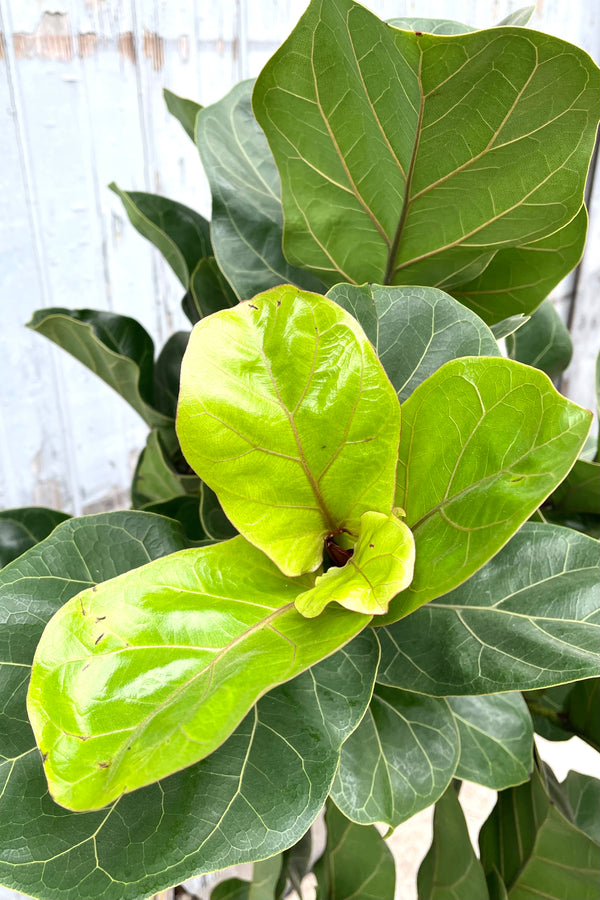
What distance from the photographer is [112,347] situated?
44 centimetres

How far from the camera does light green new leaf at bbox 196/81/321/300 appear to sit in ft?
1.08

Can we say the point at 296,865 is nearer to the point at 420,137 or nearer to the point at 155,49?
the point at 420,137

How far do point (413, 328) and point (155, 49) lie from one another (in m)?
0.65

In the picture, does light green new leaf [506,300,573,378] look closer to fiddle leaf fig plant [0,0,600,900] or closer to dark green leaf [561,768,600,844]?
fiddle leaf fig plant [0,0,600,900]

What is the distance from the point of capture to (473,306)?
0.35 m

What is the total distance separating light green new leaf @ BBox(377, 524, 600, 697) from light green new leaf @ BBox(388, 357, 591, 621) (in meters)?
0.06

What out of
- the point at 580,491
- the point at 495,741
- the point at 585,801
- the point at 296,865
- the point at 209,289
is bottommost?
the point at 296,865

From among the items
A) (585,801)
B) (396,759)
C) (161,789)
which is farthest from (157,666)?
(585,801)

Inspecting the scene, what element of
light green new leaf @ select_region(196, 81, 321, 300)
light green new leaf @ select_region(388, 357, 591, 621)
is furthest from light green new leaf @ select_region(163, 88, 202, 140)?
light green new leaf @ select_region(388, 357, 591, 621)

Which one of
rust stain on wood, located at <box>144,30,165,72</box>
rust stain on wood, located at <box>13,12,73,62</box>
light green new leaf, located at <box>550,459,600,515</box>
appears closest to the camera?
light green new leaf, located at <box>550,459,600,515</box>

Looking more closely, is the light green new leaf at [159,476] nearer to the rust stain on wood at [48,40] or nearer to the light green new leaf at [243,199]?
the light green new leaf at [243,199]

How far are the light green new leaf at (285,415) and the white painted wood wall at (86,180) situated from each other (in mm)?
560

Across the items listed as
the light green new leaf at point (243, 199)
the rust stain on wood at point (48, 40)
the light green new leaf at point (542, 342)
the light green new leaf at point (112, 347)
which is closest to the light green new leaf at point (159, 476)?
the light green new leaf at point (112, 347)

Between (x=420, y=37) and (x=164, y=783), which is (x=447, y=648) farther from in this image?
(x=420, y=37)
